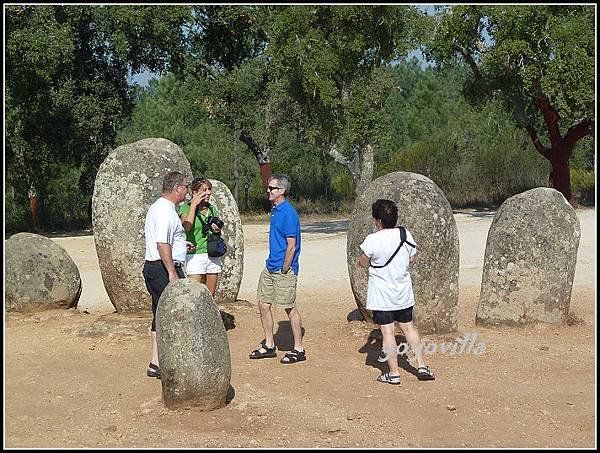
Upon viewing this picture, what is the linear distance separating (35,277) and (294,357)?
444cm

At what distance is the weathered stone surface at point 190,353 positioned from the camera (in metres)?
6.45

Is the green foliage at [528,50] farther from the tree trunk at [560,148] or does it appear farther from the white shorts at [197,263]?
the white shorts at [197,263]

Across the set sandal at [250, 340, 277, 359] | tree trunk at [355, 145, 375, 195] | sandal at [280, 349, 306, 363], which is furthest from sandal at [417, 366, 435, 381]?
tree trunk at [355, 145, 375, 195]

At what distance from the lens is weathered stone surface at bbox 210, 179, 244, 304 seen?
11.0 meters

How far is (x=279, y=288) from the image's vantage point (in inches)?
317

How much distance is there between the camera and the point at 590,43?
2345 cm

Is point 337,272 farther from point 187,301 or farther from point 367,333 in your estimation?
point 187,301

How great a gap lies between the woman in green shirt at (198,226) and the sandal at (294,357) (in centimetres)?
134

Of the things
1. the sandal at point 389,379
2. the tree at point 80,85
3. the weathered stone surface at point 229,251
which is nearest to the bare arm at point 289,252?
the sandal at point 389,379

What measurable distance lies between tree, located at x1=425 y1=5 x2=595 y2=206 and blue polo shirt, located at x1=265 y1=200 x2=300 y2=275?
57.3 ft

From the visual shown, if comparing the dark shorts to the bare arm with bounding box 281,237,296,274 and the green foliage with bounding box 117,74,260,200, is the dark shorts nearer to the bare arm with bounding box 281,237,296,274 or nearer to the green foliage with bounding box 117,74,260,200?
the bare arm with bounding box 281,237,296,274

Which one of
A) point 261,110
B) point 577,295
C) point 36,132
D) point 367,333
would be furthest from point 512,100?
point 367,333

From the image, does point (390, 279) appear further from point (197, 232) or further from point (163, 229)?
Result: point (197, 232)

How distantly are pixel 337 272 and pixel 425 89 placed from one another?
44081 millimetres
